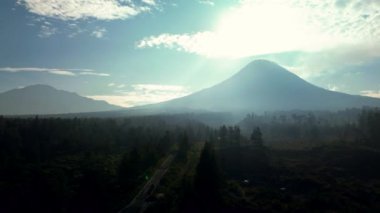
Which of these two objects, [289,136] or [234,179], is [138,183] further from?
[289,136]

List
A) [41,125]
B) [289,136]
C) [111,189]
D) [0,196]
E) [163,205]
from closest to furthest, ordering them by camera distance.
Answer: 1. [163,205]
2. [0,196]
3. [111,189]
4. [41,125]
5. [289,136]

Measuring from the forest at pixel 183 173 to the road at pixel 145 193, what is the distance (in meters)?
0.54

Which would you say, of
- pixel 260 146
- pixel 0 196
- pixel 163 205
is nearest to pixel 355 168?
pixel 260 146

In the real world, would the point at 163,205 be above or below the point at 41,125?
below

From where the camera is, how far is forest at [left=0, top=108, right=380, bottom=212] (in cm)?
5491

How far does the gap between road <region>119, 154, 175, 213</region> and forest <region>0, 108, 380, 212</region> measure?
21.2 inches

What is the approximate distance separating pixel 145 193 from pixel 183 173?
1851 centimetres

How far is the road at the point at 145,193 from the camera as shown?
2163 inches

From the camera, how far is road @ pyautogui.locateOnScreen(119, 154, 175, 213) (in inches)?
2163

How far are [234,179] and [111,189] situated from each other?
30.8 meters

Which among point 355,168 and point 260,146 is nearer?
point 355,168

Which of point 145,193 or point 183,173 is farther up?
point 183,173

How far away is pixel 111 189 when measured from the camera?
63.2 meters

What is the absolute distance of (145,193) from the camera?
6347cm
